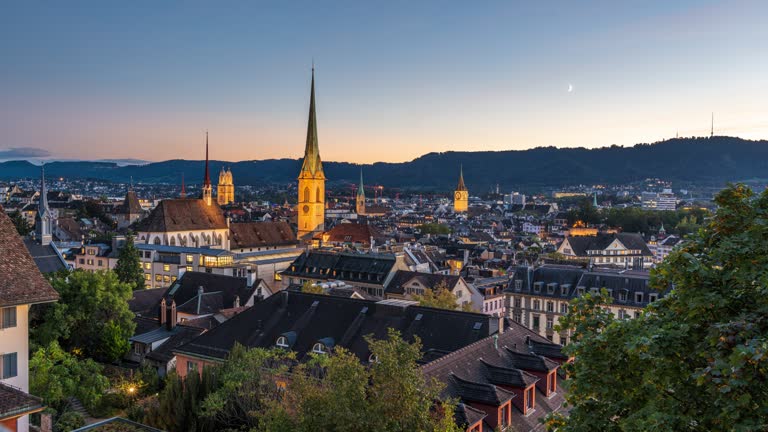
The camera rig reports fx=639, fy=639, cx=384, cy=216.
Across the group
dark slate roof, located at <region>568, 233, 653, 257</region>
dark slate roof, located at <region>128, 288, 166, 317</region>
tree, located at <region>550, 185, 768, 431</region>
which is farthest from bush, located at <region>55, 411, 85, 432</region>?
dark slate roof, located at <region>568, 233, 653, 257</region>

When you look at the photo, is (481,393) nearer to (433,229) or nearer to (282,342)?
(282,342)

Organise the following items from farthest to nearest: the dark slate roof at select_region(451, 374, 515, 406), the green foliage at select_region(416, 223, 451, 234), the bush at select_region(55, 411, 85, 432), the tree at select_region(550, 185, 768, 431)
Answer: the green foliage at select_region(416, 223, 451, 234) → the bush at select_region(55, 411, 85, 432) → the dark slate roof at select_region(451, 374, 515, 406) → the tree at select_region(550, 185, 768, 431)

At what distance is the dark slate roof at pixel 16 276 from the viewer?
2417cm

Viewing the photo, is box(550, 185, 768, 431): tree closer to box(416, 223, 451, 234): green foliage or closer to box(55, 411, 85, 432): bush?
box(55, 411, 85, 432): bush

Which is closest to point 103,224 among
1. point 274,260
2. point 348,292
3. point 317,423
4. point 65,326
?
point 274,260

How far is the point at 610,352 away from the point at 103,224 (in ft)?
599

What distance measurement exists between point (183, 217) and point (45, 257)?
43996 millimetres

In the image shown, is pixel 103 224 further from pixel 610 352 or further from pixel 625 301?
pixel 610 352

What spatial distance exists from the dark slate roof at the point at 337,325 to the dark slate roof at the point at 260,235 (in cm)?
7772

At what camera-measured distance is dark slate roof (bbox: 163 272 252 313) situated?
59750mm

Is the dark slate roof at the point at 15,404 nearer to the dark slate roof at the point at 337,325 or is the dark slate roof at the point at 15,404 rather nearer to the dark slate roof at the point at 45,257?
the dark slate roof at the point at 337,325

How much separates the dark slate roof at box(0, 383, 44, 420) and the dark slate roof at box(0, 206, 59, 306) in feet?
25.7

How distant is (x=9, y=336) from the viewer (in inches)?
1002

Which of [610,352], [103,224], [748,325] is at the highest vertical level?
[748,325]
